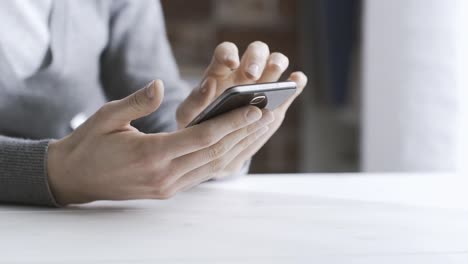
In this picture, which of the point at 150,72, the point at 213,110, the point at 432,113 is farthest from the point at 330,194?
the point at 432,113

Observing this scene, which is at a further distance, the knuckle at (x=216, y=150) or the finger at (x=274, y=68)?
the finger at (x=274, y=68)

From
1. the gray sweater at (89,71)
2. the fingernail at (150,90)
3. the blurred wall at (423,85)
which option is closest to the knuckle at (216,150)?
the fingernail at (150,90)

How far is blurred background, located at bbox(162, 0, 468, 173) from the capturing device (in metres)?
1.48

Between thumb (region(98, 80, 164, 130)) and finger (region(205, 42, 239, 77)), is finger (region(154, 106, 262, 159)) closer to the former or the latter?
thumb (region(98, 80, 164, 130))

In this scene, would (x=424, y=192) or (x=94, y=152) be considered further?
(x=424, y=192)

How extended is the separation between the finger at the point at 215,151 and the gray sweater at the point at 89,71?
0.37 m

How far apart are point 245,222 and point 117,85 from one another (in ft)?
1.91

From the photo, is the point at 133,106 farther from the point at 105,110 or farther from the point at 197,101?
the point at 197,101

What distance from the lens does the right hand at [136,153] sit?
25.3 inches

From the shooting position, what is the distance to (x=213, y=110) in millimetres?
635

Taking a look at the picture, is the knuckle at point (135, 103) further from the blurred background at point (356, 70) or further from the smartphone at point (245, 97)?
the blurred background at point (356, 70)

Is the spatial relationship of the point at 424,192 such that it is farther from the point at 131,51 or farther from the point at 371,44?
the point at 371,44

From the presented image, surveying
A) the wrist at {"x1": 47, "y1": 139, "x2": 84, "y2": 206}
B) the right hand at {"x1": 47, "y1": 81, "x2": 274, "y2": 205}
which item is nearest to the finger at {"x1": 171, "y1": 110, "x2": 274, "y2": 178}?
the right hand at {"x1": 47, "y1": 81, "x2": 274, "y2": 205}

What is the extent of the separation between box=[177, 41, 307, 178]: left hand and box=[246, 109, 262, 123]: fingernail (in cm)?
18
